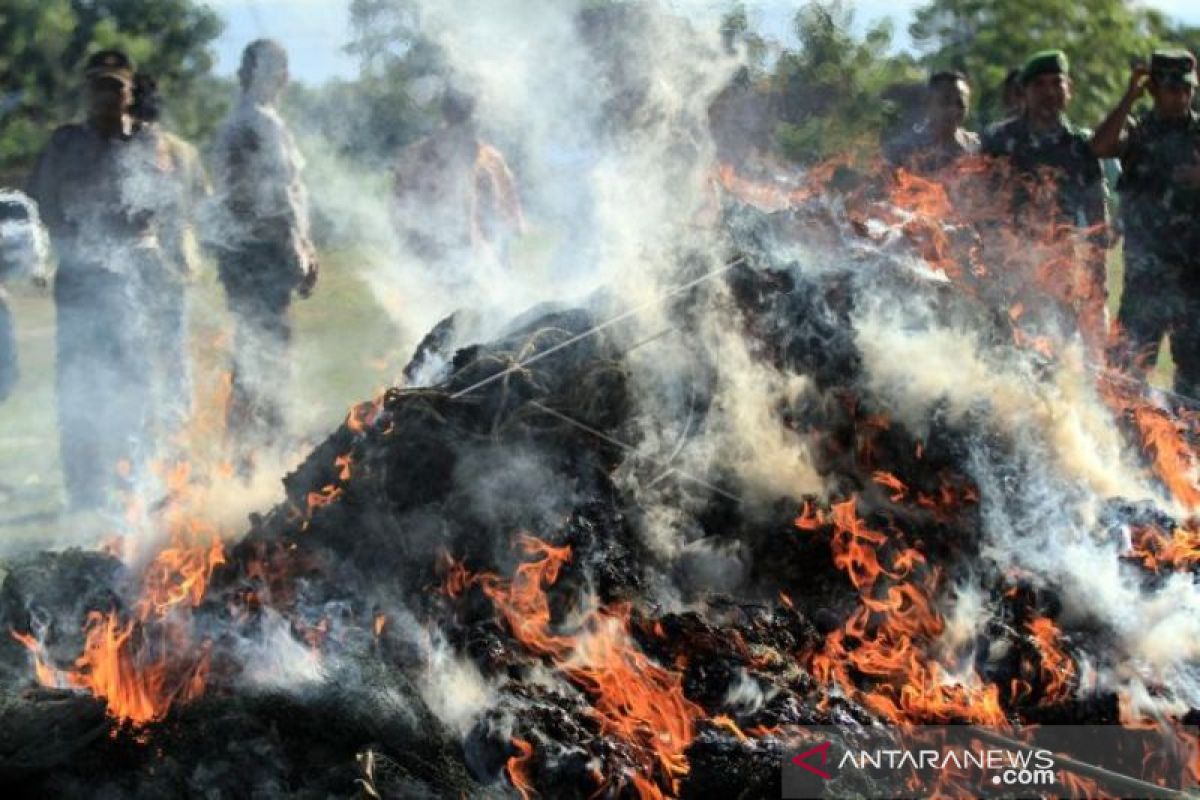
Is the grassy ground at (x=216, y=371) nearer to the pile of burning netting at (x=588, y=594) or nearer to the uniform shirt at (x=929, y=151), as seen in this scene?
the pile of burning netting at (x=588, y=594)

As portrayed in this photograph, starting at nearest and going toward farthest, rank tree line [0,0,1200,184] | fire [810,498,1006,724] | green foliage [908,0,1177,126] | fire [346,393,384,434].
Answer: fire [810,498,1006,724] < fire [346,393,384,434] < tree line [0,0,1200,184] < green foliage [908,0,1177,126]

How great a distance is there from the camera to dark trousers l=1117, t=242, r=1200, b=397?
21.1 feet

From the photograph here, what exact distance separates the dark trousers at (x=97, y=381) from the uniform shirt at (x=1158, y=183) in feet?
18.4

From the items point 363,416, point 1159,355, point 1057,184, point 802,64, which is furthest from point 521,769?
point 802,64

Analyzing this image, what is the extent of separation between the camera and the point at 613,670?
357cm

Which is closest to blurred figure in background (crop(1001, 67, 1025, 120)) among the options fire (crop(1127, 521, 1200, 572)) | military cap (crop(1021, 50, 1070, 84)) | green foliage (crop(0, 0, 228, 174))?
military cap (crop(1021, 50, 1070, 84))

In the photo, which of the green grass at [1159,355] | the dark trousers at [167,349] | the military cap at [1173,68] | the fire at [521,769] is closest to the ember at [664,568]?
the fire at [521,769]

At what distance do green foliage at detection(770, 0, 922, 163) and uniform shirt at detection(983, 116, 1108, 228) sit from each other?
3.53 metres

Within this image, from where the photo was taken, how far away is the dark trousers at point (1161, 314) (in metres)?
6.43

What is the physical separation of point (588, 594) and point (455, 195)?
163 inches

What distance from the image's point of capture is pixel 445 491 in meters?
4.06

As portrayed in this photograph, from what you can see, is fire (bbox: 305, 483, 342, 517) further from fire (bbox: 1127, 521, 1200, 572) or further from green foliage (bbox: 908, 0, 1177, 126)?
green foliage (bbox: 908, 0, 1177, 126)

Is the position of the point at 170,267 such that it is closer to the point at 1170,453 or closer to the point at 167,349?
the point at 167,349

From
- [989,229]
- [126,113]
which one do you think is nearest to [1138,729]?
[989,229]
